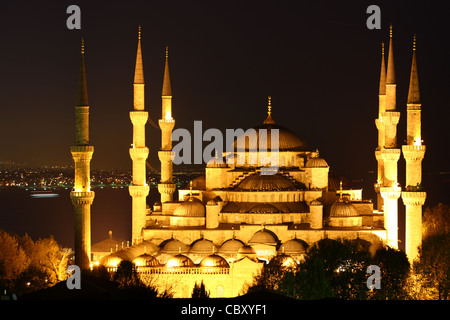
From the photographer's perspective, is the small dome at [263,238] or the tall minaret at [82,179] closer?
the tall minaret at [82,179]

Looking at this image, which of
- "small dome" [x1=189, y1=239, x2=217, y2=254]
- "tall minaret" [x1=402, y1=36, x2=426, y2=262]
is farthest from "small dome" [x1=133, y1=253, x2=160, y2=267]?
"tall minaret" [x1=402, y1=36, x2=426, y2=262]

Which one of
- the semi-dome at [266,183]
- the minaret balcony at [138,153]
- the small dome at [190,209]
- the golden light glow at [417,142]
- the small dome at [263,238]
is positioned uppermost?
the golden light glow at [417,142]

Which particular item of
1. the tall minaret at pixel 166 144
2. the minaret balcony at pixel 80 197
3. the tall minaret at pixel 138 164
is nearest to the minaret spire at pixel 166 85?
the tall minaret at pixel 166 144

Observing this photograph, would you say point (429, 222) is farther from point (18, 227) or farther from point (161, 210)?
point (18, 227)

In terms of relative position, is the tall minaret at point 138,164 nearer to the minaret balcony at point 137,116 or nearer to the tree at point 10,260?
the minaret balcony at point 137,116

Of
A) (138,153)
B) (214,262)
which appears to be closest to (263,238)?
(214,262)
